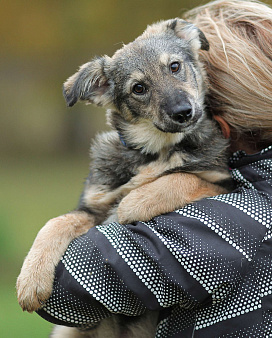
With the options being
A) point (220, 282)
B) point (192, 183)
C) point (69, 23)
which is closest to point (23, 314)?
point (192, 183)

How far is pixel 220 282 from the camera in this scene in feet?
6.96

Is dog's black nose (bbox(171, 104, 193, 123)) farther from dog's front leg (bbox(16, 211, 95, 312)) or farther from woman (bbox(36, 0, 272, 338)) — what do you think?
dog's front leg (bbox(16, 211, 95, 312))

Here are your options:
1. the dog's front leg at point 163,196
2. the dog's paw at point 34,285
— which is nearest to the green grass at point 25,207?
the dog's paw at point 34,285

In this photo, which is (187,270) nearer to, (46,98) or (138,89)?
(138,89)

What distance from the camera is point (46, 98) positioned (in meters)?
12.2

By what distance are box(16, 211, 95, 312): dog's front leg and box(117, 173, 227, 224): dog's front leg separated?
322 millimetres

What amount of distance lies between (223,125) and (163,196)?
650 millimetres

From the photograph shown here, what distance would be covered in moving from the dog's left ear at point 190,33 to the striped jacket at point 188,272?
3.77 feet

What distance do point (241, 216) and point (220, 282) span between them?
31 cm

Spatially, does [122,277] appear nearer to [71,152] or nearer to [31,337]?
[31,337]

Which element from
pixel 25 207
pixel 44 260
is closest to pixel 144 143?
pixel 44 260

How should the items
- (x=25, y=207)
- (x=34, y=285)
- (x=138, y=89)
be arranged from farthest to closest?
(x=25, y=207), (x=138, y=89), (x=34, y=285)

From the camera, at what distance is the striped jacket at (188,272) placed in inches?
84.0

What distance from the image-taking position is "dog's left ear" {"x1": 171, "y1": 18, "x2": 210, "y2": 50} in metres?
3.01
